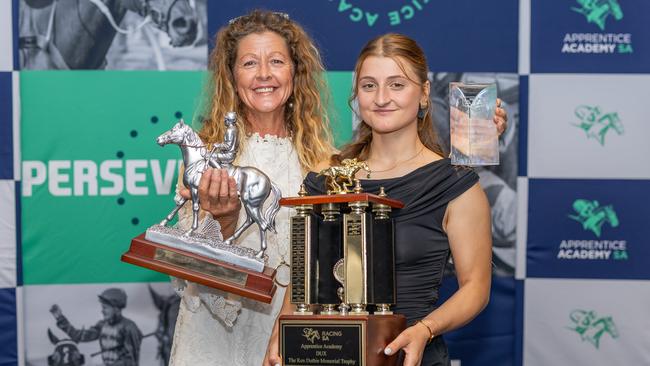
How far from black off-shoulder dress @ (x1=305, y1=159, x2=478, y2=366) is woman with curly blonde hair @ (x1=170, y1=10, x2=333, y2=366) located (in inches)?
21.7

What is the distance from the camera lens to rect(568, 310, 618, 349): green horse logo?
365 cm

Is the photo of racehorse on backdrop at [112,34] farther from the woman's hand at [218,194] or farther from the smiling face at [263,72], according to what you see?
the woman's hand at [218,194]

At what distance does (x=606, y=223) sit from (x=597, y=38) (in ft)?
2.21

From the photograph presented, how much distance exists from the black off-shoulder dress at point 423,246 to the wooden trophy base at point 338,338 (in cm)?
10

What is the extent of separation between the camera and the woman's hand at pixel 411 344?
1.99 meters

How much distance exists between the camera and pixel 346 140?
3.60 m

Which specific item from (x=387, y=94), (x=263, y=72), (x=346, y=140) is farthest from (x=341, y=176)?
(x=346, y=140)

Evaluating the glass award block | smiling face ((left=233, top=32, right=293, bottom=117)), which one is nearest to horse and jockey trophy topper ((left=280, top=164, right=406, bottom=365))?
the glass award block

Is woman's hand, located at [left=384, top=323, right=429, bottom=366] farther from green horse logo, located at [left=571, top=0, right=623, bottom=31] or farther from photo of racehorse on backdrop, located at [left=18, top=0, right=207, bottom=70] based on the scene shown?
green horse logo, located at [left=571, top=0, right=623, bottom=31]

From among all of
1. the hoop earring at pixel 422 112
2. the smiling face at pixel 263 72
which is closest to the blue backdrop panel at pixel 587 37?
the smiling face at pixel 263 72

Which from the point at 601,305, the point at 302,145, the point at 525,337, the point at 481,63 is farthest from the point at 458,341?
the point at 302,145

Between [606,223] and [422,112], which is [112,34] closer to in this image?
[422,112]

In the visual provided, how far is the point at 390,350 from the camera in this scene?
1.98 m

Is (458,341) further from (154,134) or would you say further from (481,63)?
(154,134)
